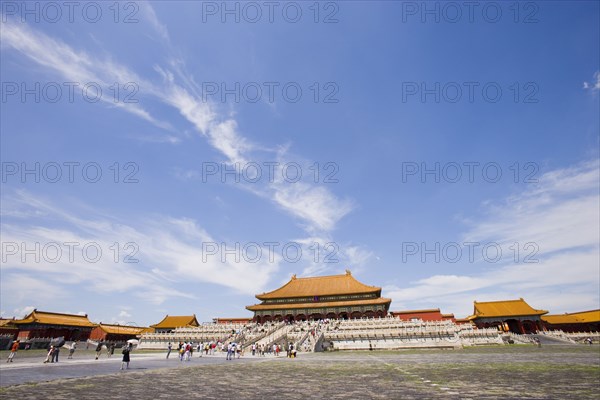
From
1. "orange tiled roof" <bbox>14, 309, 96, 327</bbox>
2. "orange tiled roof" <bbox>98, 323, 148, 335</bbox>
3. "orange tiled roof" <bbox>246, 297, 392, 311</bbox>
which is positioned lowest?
"orange tiled roof" <bbox>98, 323, 148, 335</bbox>

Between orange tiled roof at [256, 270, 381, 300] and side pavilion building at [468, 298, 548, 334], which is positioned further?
side pavilion building at [468, 298, 548, 334]

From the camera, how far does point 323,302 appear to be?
190ft

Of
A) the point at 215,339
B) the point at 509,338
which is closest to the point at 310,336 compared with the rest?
the point at 215,339

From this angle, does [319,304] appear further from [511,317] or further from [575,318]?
[575,318]

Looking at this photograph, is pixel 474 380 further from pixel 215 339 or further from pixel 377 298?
pixel 377 298

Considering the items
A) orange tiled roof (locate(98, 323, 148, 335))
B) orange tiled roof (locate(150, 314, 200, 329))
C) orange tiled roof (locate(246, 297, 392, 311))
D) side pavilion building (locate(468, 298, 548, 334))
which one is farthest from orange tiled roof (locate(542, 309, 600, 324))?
orange tiled roof (locate(98, 323, 148, 335))

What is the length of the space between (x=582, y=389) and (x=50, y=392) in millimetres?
13997

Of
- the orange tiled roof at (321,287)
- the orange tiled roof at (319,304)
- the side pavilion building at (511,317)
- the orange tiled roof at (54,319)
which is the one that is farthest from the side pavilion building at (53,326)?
the side pavilion building at (511,317)

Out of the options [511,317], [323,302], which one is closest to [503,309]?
[511,317]

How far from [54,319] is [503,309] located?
3175 inches

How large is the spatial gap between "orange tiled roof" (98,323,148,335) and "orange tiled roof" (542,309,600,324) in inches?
3148

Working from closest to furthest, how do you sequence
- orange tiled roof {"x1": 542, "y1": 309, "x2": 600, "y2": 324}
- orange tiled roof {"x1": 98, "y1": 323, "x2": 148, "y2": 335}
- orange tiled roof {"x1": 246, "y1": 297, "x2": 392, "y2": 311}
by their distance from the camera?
orange tiled roof {"x1": 246, "y1": 297, "x2": 392, "y2": 311}
orange tiled roof {"x1": 542, "y1": 309, "x2": 600, "y2": 324}
orange tiled roof {"x1": 98, "y1": 323, "x2": 148, "y2": 335}

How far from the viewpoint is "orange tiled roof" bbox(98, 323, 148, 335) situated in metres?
64.4

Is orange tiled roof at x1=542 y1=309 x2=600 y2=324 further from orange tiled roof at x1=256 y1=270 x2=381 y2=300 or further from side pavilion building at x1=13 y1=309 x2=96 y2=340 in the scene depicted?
side pavilion building at x1=13 y1=309 x2=96 y2=340
